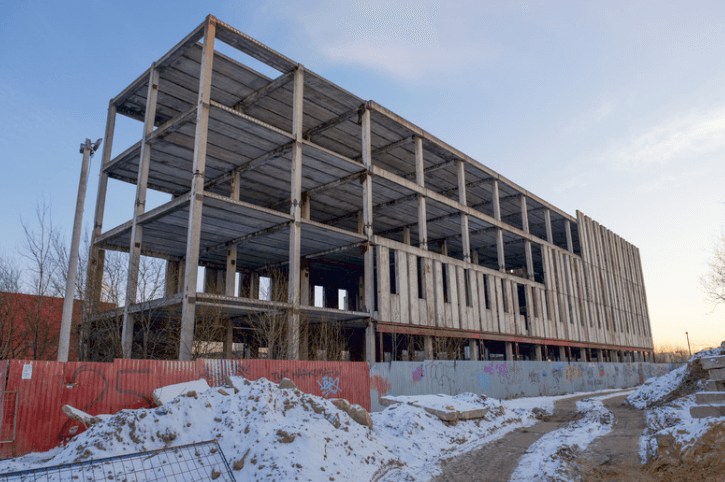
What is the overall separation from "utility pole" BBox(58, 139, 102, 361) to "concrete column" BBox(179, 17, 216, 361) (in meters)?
4.95

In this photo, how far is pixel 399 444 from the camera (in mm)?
12125

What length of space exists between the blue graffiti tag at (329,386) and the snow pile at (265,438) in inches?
189

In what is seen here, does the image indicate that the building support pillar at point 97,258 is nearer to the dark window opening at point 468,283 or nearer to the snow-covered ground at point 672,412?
the dark window opening at point 468,283

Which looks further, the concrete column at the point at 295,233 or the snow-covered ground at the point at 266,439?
the concrete column at the point at 295,233

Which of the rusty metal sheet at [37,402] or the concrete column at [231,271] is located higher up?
the concrete column at [231,271]

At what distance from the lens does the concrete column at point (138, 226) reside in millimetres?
20500

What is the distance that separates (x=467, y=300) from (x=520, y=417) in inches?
505

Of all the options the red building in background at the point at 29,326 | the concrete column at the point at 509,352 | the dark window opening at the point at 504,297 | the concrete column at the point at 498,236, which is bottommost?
the concrete column at the point at 509,352

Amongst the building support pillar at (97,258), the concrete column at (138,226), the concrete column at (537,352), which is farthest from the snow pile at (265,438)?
the concrete column at (537,352)

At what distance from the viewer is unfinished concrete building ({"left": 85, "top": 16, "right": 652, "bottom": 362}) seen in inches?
837

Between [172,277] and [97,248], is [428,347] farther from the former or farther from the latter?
[97,248]

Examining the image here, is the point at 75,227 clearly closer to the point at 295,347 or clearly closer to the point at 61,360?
the point at 61,360

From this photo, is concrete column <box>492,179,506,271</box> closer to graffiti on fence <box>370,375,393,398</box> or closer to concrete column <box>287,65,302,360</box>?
graffiti on fence <box>370,375,393,398</box>

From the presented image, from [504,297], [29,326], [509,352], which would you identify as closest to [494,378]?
[509,352]
